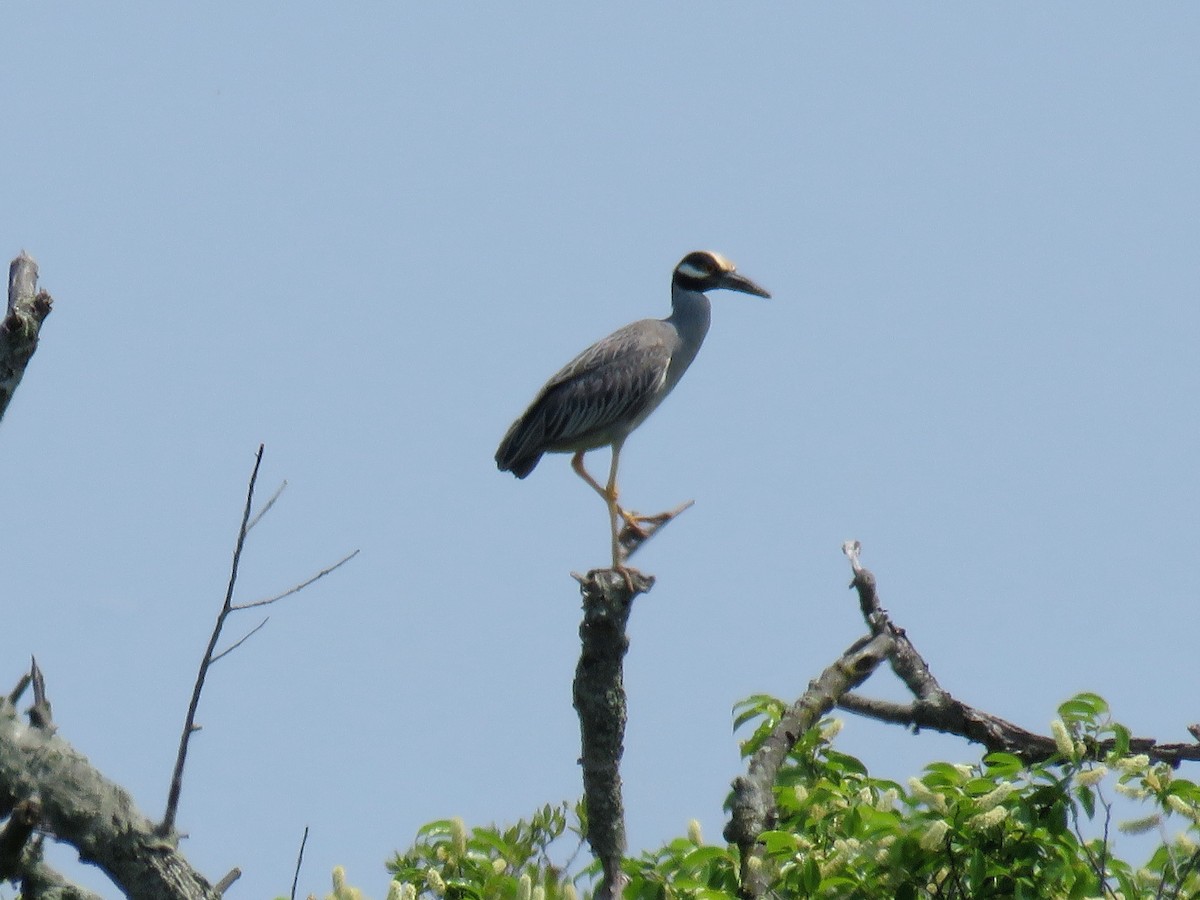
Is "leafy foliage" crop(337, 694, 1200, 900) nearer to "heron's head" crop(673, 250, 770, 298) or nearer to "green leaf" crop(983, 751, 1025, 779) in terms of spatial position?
"green leaf" crop(983, 751, 1025, 779)

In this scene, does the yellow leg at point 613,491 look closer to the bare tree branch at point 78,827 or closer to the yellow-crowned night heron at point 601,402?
the yellow-crowned night heron at point 601,402

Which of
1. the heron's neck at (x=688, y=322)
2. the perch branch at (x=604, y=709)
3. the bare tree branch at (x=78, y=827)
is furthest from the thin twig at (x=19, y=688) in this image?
the heron's neck at (x=688, y=322)

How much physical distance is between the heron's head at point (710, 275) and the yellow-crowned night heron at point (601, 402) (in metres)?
0.71

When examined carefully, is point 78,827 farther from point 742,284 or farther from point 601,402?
point 742,284

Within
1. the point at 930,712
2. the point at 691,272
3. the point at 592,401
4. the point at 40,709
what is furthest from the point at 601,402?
the point at 40,709

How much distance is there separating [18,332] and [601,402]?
5.45 meters

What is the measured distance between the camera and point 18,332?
15.2 feet

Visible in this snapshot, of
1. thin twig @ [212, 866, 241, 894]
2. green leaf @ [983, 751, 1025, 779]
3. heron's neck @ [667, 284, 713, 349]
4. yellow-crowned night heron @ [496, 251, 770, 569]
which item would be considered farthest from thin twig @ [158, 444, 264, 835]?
heron's neck @ [667, 284, 713, 349]

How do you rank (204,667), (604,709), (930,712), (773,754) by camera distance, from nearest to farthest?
(204,667) → (773,754) → (604,709) → (930,712)

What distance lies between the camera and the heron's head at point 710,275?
1107 centimetres

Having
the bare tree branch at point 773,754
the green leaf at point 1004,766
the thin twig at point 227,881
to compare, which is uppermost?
the bare tree branch at point 773,754

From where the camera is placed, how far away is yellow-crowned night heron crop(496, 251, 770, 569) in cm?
974

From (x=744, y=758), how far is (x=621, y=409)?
13.8 feet

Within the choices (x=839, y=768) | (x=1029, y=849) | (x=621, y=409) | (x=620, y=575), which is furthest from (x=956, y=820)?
(x=621, y=409)
